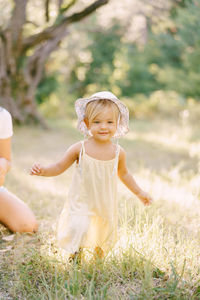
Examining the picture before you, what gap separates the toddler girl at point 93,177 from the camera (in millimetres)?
2205

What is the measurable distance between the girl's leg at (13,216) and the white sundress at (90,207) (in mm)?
602

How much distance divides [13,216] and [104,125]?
1230mm

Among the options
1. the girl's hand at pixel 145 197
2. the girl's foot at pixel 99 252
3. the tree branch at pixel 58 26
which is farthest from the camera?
the tree branch at pixel 58 26

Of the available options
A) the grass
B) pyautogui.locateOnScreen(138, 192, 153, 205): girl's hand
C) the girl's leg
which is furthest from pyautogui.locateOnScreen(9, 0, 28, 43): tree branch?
pyautogui.locateOnScreen(138, 192, 153, 205): girl's hand

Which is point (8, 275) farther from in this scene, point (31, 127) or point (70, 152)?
point (31, 127)

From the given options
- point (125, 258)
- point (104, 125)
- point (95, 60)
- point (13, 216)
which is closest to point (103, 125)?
point (104, 125)

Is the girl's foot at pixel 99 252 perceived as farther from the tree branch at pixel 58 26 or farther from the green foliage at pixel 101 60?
the green foliage at pixel 101 60

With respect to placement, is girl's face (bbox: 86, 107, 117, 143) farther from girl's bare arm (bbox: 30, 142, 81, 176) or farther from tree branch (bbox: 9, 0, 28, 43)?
tree branch (bbox: 9, 0, 28, 43)

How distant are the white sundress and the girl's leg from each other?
0.60 meters

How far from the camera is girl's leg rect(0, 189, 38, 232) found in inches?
110

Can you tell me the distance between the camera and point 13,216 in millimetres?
2816

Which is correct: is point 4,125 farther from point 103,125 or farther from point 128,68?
point 128,68

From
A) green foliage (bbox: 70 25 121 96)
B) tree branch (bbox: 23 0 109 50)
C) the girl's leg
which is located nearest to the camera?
the girl's leg

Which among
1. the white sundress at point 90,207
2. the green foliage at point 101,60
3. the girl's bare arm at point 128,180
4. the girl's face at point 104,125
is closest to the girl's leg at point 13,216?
the white sundress at point 90,207
